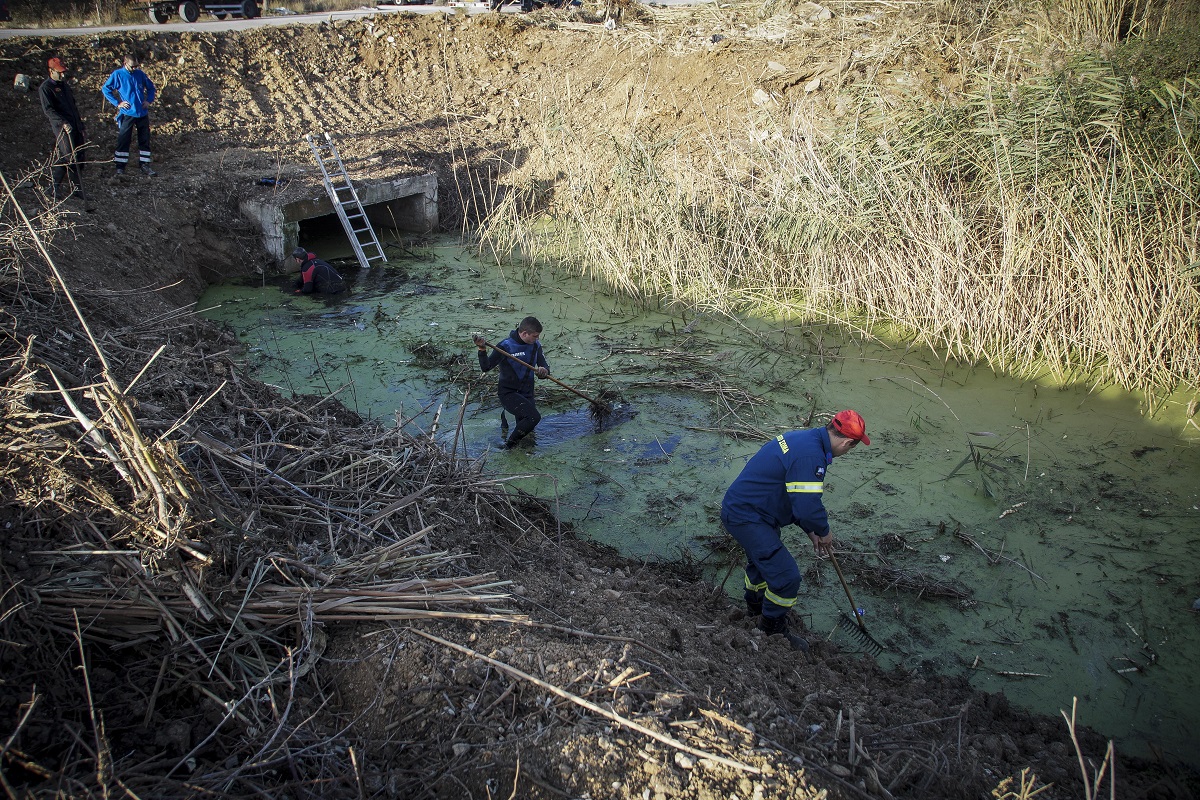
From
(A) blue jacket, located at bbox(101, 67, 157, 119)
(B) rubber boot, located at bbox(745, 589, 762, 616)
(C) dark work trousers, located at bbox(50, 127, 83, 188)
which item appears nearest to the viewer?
(B) rubber boot, located at bbox(745, 589, 762, 616)

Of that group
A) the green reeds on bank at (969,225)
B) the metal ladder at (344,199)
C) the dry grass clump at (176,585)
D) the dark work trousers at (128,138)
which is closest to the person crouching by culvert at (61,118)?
the dark work trousers at (128,138)

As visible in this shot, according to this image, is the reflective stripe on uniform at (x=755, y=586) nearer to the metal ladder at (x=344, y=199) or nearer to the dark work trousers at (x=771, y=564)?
the dark work trousers at (x=771, y=564)

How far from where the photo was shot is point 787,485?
13.2 ft

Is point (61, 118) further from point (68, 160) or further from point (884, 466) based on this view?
point (884, 466)

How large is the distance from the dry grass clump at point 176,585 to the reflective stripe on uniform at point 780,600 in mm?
1677

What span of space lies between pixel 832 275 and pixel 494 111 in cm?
954

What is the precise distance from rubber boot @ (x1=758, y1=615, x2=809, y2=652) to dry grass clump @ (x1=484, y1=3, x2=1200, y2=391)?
455 centimetres

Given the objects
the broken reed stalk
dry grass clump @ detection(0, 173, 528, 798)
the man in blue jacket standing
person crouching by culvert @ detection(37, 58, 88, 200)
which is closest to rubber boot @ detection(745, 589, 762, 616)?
dry grass clump @ detection(0, 173, 528, 798)

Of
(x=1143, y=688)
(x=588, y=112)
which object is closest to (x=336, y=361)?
(x=1143, y=688)

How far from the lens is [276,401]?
4699mm

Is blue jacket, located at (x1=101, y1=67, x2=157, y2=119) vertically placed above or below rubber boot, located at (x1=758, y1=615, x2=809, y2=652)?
above

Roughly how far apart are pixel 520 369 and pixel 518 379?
0.09 meters

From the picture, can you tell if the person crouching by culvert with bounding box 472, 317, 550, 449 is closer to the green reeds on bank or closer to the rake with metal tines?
the rake with metal tines

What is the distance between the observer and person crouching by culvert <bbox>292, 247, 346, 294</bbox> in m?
9.67
